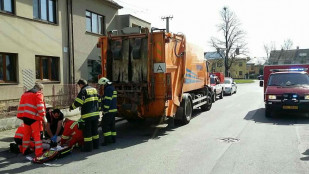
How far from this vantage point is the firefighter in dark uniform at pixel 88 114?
665 centimetres

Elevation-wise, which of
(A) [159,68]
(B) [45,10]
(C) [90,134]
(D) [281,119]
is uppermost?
(B) [45,10]

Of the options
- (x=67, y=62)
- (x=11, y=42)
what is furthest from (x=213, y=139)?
(x=67, y=62)

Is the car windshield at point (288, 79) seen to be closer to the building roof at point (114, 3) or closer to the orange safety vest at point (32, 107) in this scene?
the orange safety vest at point (32, 107)

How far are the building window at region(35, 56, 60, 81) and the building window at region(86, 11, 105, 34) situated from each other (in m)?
3.60

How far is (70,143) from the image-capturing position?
6.78 m

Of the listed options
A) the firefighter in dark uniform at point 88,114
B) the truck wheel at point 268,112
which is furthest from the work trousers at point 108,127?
the truck wheel at point 268,112

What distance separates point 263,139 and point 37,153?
219 inches

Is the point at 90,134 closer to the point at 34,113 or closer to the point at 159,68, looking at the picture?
the point at 34,113

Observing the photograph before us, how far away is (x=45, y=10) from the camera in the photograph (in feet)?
45.1

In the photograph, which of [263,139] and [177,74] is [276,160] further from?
[177,74]

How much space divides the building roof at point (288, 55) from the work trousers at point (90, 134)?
78431 mm

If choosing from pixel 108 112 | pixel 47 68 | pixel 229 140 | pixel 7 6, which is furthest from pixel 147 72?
pixel 47 68

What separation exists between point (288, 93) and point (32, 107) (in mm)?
8709

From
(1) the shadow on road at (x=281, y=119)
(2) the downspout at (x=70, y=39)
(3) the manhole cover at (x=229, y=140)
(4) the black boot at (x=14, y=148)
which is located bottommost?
(1) the shadow on road at (x=281, y=119)
